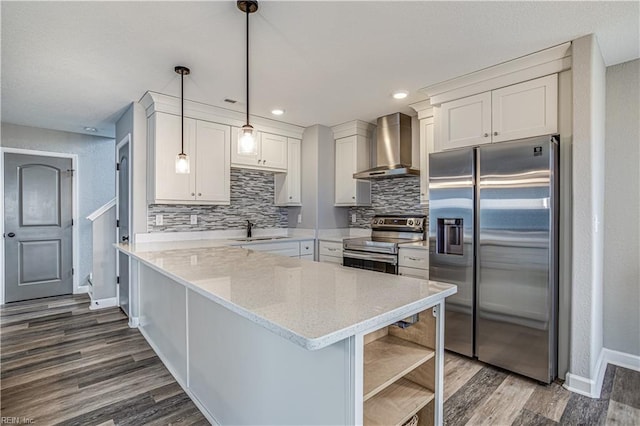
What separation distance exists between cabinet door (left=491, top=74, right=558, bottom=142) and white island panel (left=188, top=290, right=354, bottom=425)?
2.36 m

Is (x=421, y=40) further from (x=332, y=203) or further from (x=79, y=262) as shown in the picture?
(x=79, y=262)

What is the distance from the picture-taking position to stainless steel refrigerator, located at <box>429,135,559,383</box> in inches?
90.5

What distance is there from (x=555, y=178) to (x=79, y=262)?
19.2 feet

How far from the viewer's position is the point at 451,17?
6.37ft

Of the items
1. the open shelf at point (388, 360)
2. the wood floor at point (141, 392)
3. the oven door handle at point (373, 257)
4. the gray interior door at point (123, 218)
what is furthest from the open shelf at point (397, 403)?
the gray interior door at point (123, 218)

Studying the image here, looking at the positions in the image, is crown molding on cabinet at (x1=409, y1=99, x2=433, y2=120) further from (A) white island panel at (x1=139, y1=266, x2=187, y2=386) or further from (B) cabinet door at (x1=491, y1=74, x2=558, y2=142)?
(A) white island panel at (x1=139, y1=266, x2=187, y2=386)

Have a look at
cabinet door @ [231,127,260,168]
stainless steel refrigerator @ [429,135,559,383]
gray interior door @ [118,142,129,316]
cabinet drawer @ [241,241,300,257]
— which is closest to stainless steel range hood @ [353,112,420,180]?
stainless steel refrigerator @ [429,135,559,383]

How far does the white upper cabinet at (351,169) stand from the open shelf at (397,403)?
116 inches

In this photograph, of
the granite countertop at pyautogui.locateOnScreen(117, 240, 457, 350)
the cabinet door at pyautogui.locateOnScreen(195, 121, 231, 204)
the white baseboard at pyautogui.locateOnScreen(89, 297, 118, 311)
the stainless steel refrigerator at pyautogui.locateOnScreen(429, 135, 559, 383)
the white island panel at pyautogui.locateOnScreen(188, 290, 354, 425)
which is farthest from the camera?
the white baseboard at pyautogui.locateOnScreen(89, 297, 118, 311)

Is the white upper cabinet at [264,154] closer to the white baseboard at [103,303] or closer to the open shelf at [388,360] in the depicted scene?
the white baseboard at [103,303]

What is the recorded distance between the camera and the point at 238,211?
4367mm

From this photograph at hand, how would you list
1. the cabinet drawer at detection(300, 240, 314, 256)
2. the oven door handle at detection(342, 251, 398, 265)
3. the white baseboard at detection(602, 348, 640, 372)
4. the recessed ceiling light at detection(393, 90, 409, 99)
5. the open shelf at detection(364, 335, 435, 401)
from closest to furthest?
the open shelf at detection(364, 335, 435, 401)
the white baseboard at detection(602, 348, 640, 372)
the recessed ceiling light at detection(393, 90, 409, 99)
the oven door handle at detection(342, 251, 398, 265)
the cabinet drawer at detection(300, 240, 314, 256)

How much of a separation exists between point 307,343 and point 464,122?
105 inches

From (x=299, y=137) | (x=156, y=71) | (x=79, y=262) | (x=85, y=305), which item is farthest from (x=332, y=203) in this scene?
(x=79, y=262)
